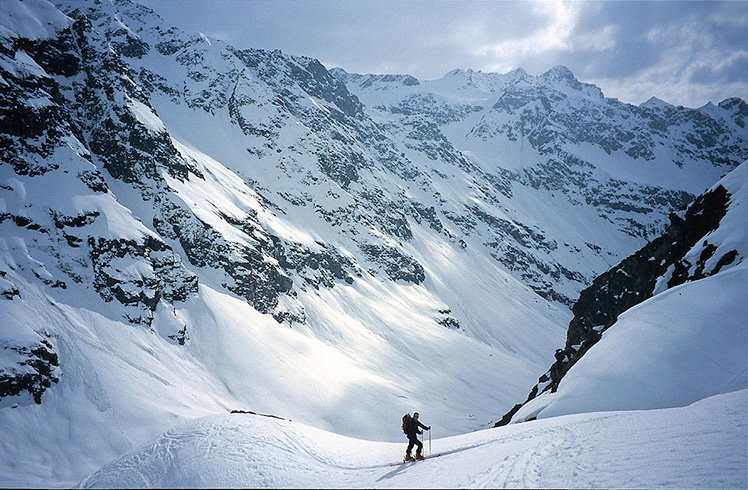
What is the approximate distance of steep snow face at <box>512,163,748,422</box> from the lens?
1525cm

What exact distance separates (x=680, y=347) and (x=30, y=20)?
282 ft

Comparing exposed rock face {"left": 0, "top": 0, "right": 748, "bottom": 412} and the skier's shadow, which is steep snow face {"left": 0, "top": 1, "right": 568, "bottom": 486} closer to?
exposed rock face {"left": 0, "top": 0, "right": 748, "bottom": 412}

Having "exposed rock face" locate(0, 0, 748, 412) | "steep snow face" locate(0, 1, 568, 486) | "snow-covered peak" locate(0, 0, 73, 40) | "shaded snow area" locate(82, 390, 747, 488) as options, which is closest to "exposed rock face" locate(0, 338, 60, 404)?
"steep snow face" locate(0, 1, 568, 486)

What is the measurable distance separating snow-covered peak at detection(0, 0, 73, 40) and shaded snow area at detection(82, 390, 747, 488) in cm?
6689

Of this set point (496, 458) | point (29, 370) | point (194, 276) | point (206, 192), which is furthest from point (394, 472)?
point (206, 192)

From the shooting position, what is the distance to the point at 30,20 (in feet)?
189

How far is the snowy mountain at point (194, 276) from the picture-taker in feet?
115

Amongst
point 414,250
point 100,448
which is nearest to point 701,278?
point 100,448

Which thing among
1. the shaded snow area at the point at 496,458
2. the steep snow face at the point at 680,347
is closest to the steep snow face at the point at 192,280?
the shaded snow area at the point at 496,458

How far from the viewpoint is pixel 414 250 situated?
425 ft

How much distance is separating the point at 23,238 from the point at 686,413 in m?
56.5

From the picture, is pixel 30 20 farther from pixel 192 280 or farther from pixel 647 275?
pixel 647 275

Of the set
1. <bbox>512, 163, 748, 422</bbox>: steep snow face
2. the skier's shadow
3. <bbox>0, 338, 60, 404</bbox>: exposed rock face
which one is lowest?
<bbox>0, 338, 60, 404</bbox>: exposed rock face

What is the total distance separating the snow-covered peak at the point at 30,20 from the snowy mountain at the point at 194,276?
0.99 ft
